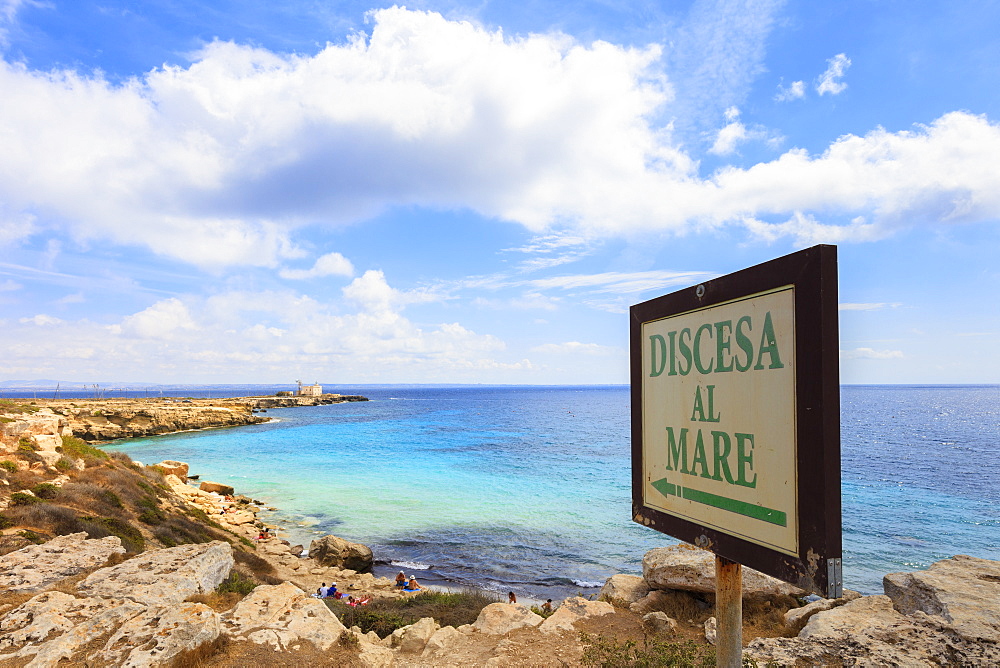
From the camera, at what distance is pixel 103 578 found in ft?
27.8

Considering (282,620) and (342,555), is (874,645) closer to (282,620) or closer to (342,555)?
(282,620)

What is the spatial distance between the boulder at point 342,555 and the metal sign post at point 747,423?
15198 mm

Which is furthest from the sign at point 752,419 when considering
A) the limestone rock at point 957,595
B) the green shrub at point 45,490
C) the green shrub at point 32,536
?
the green shrub at point 45,490

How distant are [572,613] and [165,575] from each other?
7064 millimetres

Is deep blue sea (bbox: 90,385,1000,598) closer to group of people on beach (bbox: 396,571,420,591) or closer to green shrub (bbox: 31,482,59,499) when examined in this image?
group of people on beach (bbox: 396,571,420,591)

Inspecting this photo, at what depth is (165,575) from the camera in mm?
8758

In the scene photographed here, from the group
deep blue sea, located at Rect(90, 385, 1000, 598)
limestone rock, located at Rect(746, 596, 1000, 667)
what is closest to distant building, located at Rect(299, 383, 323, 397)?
deep blue sea, located at Rect(90, 385, 1000, 598)

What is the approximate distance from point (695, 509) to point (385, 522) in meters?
21.7

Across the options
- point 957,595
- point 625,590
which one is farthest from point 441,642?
point 957,595

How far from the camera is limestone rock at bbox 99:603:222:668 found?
5.88 meters

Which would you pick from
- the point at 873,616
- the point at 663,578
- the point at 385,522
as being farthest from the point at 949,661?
the point at 385,522

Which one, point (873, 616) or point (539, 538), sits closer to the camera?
point (873, 616)

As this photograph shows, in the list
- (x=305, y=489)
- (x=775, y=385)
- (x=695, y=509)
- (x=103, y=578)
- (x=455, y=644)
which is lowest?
(x=305, y=489)

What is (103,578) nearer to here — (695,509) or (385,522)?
(695,509)
